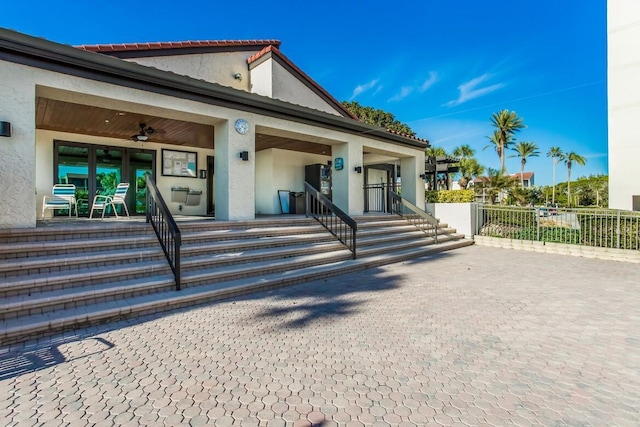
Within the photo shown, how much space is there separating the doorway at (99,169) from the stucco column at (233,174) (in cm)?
404

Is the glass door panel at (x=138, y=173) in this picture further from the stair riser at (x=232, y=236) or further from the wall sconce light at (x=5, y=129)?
the wall sconce light at (x=5, y=129)

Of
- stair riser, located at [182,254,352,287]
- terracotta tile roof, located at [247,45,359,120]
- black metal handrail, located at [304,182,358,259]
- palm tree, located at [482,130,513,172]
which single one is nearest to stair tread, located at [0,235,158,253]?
stair riser, located at [182,254,352,287]

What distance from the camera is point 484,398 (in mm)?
2314

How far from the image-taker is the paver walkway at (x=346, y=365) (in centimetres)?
216

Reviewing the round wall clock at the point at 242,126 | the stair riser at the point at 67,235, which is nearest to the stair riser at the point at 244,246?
the stair riser at the point at 67,235

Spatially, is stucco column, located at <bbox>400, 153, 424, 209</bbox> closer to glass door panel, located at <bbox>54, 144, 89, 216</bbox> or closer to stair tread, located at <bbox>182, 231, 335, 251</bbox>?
stair tread, located at <bbox>182, 231, 335, 251</bbox>

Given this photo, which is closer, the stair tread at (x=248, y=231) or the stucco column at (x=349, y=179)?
the stair tread at (x=248, y=231)

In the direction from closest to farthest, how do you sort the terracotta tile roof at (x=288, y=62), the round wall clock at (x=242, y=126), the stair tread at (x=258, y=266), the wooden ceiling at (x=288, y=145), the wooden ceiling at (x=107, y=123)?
the stair tread at (x=258, y=266)
the wooden ceiling at (x=107, y=123)
the round wall clock at (x=242, y=126)
the wooden ceiling at (x=288, y=145)
the terracotta tile roof at (x=288, y=62)

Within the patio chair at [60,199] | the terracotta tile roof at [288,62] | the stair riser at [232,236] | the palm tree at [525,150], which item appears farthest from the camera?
the palm tree at [525,150]

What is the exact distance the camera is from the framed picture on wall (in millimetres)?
10133

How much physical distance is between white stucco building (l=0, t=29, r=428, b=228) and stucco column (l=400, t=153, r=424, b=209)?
4 centimetres

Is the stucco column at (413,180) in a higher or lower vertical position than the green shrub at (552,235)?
higher

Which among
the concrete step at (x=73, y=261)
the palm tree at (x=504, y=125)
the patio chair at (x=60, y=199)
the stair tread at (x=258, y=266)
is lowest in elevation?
the stair tread at (x=258, y=266)

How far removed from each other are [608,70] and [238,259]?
632 inches
